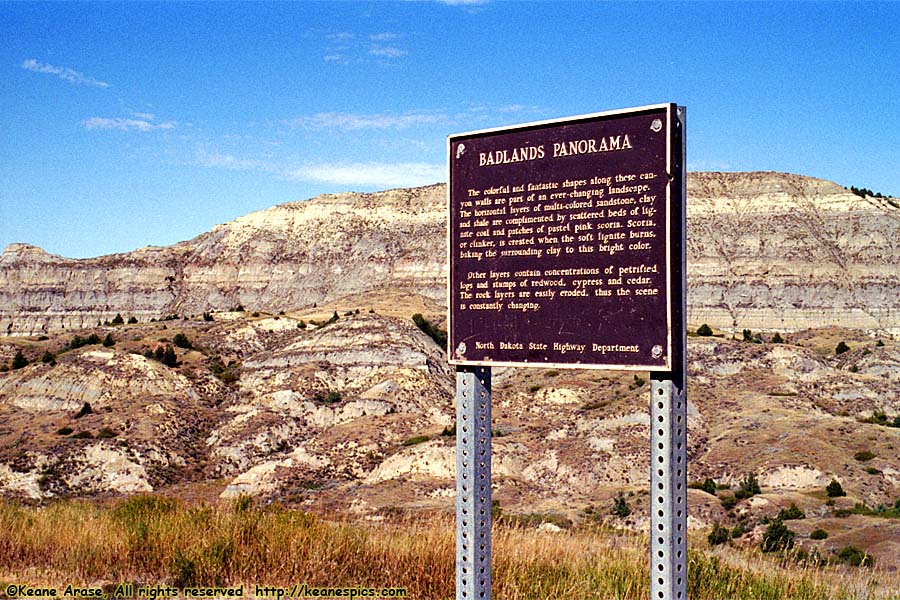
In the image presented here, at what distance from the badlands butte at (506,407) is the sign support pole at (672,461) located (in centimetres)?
824

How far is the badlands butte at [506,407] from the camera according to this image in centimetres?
3519

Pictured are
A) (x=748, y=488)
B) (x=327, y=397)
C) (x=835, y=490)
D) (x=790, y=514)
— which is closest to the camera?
(x=790, y=514)

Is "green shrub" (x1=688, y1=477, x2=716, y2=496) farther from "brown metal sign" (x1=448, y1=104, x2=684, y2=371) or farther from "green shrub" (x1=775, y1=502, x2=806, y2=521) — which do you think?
"brown metal sign" (x1=448, y1=104, x2=684, y2=371)

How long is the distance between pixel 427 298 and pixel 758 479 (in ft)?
204

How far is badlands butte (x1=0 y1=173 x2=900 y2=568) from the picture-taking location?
115 feet

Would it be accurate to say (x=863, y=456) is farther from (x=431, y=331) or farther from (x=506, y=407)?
(x=431, y=331)

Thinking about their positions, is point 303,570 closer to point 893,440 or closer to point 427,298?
point 893,440


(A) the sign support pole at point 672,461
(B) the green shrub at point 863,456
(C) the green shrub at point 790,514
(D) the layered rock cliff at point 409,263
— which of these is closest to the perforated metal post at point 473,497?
(A) the sign support pole at point 672,461

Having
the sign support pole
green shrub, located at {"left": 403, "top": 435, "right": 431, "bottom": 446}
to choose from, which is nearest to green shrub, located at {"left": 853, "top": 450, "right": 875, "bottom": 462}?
green shrub, located at {"left": 403, "top": 435, "right": 431, "bottom": 446}

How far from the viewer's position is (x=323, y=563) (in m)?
8.56

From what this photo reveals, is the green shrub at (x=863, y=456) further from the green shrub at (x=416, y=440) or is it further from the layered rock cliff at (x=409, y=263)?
the layered rock cliff at (x=409, y=263)

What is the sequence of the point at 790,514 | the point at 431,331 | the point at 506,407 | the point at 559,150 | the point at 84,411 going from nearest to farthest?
the point at 559,150 < the point at 790,514 < the point at 84,411 < the point at 506,407 < the point at 431,331

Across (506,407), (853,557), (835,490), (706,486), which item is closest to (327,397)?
(506,407)

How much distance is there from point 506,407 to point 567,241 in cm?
4665
